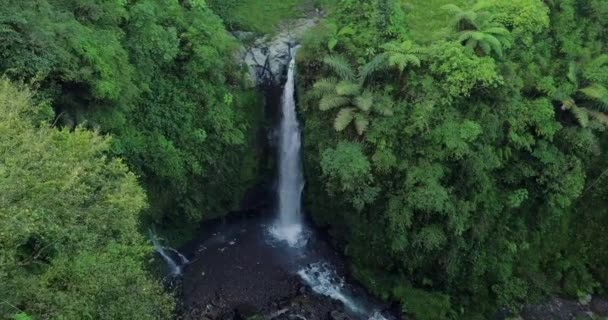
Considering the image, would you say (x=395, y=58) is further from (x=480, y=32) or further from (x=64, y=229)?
(x=64, y=229)

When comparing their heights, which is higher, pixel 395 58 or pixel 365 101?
pixel 395 58

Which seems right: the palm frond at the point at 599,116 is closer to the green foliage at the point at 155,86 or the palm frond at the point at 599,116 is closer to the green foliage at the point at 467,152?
the green foliage at the point at 467,152

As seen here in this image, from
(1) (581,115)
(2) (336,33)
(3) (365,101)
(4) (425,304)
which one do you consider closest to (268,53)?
(2) (336,33)

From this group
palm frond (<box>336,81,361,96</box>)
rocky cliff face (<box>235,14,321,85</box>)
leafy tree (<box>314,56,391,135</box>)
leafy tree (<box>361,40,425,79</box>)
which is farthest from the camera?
rocky cliff face (<box>235,14,321,85</box>)

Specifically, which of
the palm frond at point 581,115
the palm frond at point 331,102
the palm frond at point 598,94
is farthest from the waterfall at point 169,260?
the palm frond at point 598,94

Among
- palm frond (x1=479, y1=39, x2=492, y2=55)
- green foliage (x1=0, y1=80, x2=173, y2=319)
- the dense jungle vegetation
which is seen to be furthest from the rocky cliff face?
green foliage (x1=0, y1=80, x2=173, y2=319)

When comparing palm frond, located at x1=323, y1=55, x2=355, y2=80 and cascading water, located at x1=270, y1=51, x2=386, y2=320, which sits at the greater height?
palm frond, located at x1=323, y1=55, x2=355, y2=80

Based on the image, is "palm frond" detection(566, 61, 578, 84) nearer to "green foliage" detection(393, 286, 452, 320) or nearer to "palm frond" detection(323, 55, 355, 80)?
"palm frond" detection(323, 55, 355, 80)
